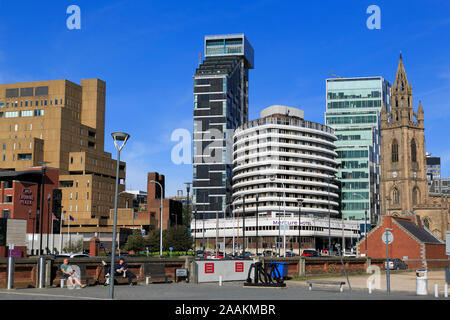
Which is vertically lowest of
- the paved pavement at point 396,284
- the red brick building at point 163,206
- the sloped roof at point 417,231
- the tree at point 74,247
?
the tree at point 74,247

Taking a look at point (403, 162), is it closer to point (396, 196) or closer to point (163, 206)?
point (396, 196)

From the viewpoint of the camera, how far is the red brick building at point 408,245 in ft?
221

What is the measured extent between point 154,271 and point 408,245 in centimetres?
4698

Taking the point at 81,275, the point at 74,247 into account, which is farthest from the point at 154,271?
the point at 74,247

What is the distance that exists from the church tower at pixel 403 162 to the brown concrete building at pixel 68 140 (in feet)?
254

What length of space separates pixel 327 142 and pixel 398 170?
20.8 metres

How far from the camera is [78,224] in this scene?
486 feet

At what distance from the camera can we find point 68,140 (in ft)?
519

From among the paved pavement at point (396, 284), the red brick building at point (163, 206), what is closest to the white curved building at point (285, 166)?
the red brick building at point (163, 206)

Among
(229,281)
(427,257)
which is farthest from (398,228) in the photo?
(229,281)

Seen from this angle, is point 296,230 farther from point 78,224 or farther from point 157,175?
point 78,224

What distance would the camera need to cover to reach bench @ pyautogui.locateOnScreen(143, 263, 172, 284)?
31.2 m

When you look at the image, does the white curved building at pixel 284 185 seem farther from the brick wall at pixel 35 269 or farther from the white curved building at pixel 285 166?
the brick wall at pixel 35 269

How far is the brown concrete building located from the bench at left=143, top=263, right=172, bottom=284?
4634 inches
